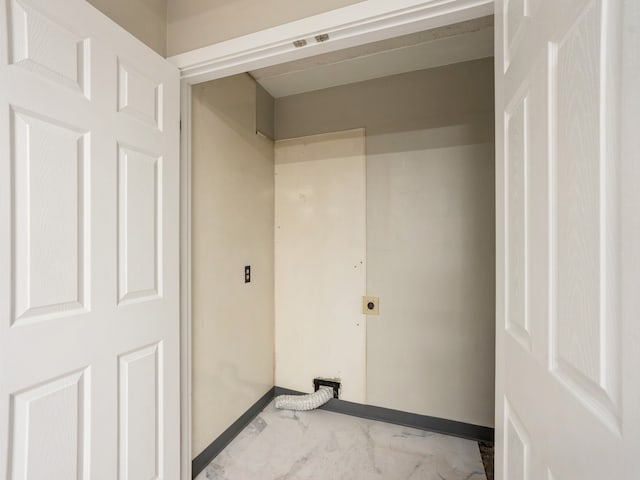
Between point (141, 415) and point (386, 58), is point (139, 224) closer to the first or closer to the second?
point (141, 415)

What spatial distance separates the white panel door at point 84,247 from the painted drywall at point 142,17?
0.55ft

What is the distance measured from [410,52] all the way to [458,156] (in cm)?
72

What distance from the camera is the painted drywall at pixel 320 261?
210 cm

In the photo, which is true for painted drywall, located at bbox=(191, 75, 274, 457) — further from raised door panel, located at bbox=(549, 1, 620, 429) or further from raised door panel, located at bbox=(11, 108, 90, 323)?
raised door panel, located at bbox=(549, 1, 620, 429)

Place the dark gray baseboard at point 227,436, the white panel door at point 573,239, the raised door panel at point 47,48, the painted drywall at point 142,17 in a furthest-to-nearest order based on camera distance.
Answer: the dark gray baseboard at point 227,436 → the painted drywall at point 142,17 → the raised door panel at point 47,48 → the white panel door at point 573,239

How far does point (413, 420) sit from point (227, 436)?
1.24 m

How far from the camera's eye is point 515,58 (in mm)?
745

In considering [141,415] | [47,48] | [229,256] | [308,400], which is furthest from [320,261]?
[47,48]

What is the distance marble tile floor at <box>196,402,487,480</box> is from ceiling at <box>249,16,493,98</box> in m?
2.41

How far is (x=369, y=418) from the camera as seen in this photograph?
2.03 metres

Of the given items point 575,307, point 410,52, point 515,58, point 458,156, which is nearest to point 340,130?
point 410,52

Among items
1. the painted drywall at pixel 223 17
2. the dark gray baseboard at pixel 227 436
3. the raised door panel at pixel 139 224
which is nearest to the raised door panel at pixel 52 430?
the raised door panel at pixel 139 224

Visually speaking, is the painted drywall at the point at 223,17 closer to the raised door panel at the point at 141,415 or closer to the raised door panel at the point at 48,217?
the raised door panel at the point at 48,217

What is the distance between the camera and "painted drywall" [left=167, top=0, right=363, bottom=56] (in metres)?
1.12
